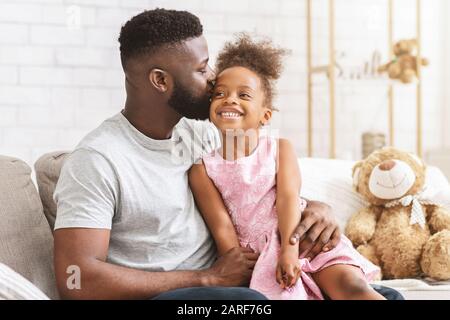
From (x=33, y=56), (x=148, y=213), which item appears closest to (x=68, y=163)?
(x=148, y=213)

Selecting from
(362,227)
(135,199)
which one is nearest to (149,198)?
(135,199)

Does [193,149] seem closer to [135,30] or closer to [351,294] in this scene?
[135,30]

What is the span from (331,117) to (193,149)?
145 centimetres

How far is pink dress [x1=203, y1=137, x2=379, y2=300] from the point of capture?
4.65 ft

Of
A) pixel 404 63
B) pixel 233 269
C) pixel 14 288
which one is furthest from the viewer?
pixel 404 63

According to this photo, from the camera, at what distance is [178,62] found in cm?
149

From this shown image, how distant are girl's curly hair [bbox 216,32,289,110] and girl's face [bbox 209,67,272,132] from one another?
3cm

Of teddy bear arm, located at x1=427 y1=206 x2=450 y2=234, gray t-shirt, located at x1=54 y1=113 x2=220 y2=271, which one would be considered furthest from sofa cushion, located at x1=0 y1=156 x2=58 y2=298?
teddy bear arm, located at x1=427 y1=206 x2=450 y2=234

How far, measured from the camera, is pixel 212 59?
299 cm

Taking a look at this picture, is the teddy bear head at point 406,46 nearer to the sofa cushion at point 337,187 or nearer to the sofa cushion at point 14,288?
the sofa cushion at point 337,187

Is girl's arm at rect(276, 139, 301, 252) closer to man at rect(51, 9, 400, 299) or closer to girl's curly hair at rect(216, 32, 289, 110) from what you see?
man at rect(51, 9, 400, 299)

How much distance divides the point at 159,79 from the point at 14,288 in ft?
1.87

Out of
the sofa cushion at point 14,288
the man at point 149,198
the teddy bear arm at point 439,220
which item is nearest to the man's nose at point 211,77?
the man at point 149,198

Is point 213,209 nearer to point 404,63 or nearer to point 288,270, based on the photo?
point 288,270
